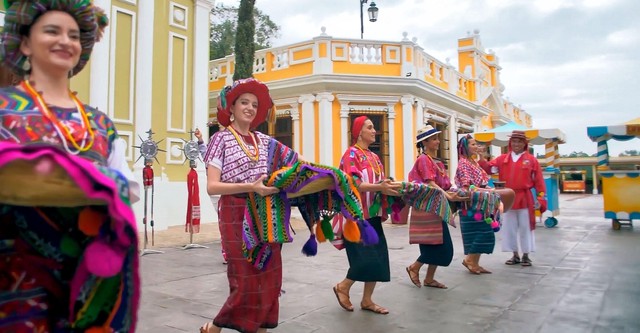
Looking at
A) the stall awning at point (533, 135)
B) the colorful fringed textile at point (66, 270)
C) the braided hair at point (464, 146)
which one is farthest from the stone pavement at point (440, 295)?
the stall awning at point (533, 135)

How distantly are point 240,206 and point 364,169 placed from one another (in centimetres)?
143

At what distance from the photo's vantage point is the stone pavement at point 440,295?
342 cm

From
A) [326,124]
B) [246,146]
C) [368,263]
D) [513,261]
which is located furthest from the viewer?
[326,124]

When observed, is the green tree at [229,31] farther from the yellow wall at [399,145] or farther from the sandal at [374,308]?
the sandal at [374,308]

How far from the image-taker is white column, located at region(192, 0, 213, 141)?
11.4m

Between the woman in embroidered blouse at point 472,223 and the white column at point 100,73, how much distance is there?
736cm

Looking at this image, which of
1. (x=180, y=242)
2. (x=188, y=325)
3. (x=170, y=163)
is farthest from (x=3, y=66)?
(x=170, y=163)

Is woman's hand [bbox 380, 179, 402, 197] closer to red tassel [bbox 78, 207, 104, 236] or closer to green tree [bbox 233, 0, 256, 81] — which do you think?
red tassel [bbox 78, 207, 104, 236]

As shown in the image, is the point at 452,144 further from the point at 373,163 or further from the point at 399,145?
the point at 373,163

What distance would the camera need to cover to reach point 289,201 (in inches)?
99.9

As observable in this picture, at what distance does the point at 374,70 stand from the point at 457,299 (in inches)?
405

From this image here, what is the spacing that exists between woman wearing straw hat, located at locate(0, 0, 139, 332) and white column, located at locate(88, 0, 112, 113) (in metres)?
8.61

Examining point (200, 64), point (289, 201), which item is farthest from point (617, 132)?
point (289, 201)

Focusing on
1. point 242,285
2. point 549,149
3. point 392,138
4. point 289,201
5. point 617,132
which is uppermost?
point 392,138
